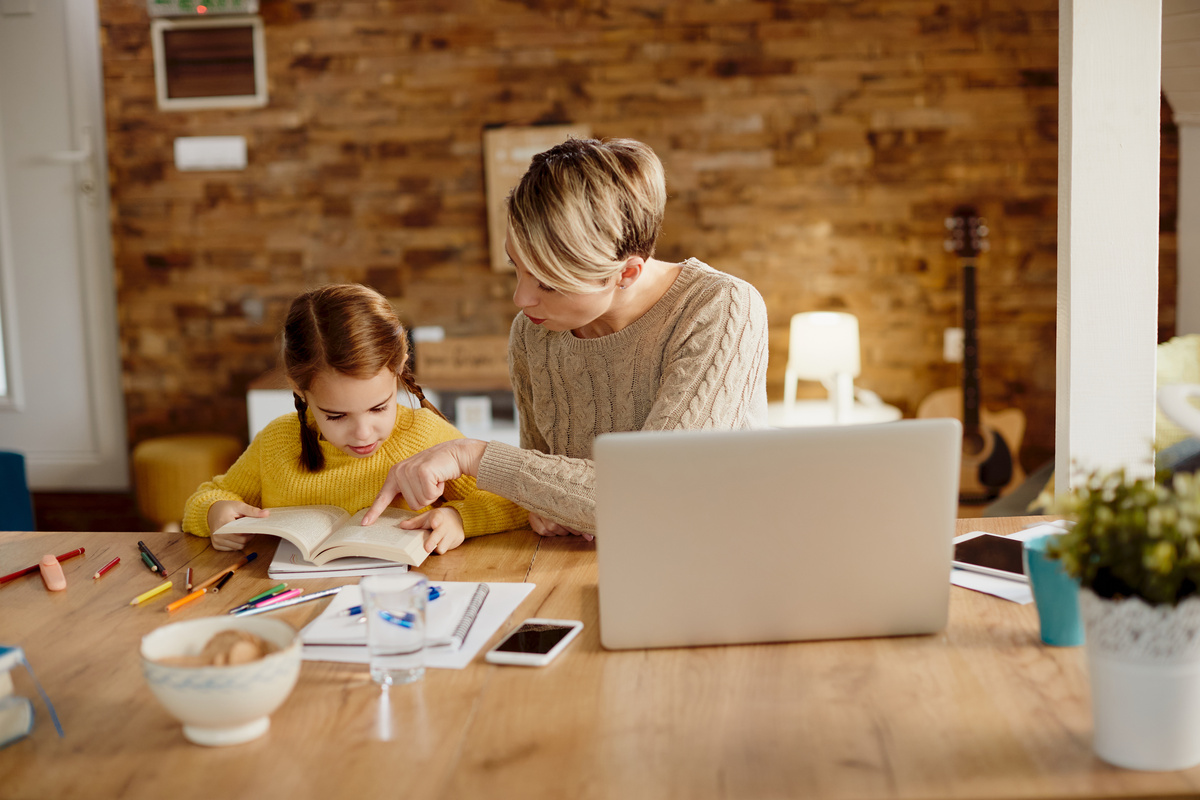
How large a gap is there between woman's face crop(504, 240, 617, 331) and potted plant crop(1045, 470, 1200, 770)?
76 centimetres

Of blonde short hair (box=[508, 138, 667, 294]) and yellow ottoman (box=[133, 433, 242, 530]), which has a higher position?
blonde short hair (box=[508, 138, 667, 294])

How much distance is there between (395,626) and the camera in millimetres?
937

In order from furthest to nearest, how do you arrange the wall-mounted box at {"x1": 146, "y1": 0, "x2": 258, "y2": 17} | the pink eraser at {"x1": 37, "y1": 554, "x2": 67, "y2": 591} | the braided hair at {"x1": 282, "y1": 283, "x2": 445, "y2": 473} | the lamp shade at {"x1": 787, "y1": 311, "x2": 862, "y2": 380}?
the wall-mounted box at {"x1": 146, "y1": 0, "x2": 258, "y2": 17} < the lamp shade at {"x1": 787, "y1": 311, "x2": 862, "y2": 380} < the braided hair at {"x1": 282, "y1": 283, "x2": 445, "y2": 473} < the pink eraser at {"x1": 37, "y1": 554, "x2": 67, "y2": 591}

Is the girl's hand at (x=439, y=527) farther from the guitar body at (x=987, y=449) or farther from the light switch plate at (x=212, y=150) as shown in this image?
the light switch plate at (x=212, y=150)

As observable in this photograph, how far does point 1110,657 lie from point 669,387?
2.39 ft

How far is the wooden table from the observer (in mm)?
770

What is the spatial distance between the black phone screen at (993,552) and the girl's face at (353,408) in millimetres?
845

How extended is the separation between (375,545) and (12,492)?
6.33 ft

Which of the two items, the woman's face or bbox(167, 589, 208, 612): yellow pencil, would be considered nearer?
bbox(167, 589, 208, 612): yellow pencil

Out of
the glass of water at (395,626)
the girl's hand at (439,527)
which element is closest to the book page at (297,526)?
the girl's hand at (439,527)

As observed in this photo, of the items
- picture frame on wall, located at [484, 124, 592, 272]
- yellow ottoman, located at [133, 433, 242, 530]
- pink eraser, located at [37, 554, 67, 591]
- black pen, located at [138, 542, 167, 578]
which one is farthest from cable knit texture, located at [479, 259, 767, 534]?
yellow ottoman, located at [133, 433, 242, 530]

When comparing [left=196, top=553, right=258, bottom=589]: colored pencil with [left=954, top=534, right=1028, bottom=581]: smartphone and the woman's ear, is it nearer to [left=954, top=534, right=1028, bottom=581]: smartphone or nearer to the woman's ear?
the woman's ear

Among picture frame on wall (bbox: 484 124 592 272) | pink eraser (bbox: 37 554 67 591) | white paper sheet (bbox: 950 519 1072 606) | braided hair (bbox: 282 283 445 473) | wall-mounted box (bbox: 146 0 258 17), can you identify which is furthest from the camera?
picture frame on wall (bbox: 484 124 592 272)

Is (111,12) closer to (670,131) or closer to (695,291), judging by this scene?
(670,131)
